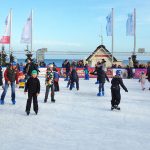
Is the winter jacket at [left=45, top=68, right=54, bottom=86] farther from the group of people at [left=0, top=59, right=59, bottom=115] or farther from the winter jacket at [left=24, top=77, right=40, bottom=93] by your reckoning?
the winter jacket at [left=24, top=77, right=40, bottom=93]

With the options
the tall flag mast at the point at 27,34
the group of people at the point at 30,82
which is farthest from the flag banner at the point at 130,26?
the group of people at the point at 30,82

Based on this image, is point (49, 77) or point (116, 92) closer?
point (116, 92)

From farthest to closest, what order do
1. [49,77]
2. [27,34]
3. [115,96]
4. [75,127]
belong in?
[27,34], [49,77], [115,96], [75,127]

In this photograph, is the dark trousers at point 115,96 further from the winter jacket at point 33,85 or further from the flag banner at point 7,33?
the flag banner at point 7,33

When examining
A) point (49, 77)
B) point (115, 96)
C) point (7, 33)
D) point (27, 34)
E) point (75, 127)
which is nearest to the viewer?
point (75, 127)

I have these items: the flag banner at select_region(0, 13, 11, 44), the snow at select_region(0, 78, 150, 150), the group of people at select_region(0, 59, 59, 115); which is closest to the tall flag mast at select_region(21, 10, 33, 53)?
the flag banner at select_region(0, 13, 11, 44)

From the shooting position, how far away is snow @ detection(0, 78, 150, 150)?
727 centimetres

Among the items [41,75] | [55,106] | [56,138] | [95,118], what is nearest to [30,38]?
[41,75]

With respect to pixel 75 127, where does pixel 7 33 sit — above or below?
above

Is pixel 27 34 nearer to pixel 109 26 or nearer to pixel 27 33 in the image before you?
pixel 27 33

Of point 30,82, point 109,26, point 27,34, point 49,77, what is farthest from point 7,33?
point 30,82

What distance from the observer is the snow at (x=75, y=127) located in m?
7.27

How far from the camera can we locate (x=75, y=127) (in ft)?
29.8

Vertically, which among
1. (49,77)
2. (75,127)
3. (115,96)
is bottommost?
(75,127)
